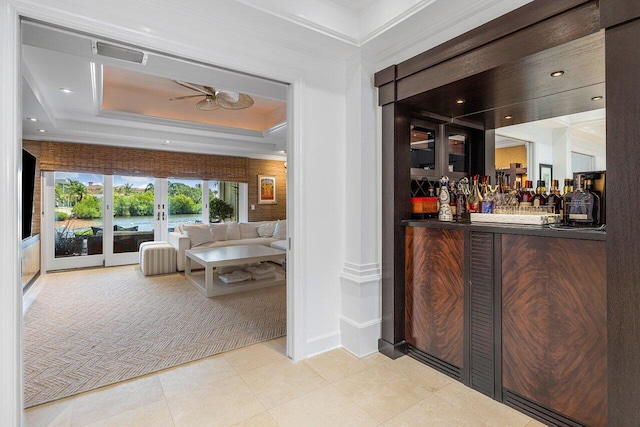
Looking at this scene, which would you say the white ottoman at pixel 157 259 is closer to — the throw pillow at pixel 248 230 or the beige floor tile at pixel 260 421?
the throw pillow at pixel 248 230

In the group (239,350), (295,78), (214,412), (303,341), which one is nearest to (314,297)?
(303,341)

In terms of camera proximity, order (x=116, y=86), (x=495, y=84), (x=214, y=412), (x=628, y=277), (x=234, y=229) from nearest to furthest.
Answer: (x=628, y=277)
(x=214, y=412)
(x=495, y=84)
(x=116, y=86)
(x=234, y=229)

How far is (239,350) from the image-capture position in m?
2.70

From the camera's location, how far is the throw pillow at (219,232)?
21.2 ft

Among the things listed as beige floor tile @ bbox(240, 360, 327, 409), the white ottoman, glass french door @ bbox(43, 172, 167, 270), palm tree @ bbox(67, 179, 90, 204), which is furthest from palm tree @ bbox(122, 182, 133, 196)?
beige floor tile @ bbox(240, 360, 327, 409)

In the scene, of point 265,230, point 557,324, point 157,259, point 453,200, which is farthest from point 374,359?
point 265,230

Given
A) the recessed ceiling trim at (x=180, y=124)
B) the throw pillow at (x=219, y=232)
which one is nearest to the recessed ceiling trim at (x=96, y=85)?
the recessed ceiling trim at (x=180, y=124)

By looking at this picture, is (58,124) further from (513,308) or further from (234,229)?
(513,308)

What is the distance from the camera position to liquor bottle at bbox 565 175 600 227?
6.10ft

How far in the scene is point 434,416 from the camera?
1854 millimetres

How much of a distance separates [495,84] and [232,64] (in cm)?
176

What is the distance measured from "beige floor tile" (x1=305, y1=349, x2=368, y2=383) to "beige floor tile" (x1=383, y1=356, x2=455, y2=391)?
0.79 ft

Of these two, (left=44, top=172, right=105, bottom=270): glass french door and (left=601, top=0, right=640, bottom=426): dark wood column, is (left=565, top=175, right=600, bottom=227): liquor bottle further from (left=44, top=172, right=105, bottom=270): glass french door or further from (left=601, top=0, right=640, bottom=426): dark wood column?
(left=44, top=172, right=105, bottom=270): glass french door

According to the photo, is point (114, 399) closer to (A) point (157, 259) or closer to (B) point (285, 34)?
(B) point (285, 34)
